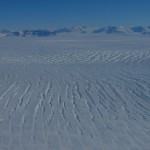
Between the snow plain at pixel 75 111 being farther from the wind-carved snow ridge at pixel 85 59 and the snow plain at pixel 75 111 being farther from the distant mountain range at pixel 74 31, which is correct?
the distant mountain range at pixel 74 31

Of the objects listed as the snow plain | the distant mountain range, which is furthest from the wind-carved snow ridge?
the distant mountain range

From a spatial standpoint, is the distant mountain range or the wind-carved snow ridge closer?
the wind-carved snow ridge

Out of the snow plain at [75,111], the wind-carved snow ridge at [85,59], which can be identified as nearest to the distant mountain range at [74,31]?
the wind-carved snow ridge at [85,59]

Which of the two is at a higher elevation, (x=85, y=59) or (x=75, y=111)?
(x=75, y=111)

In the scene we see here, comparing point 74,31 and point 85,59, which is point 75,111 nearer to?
point 85,59

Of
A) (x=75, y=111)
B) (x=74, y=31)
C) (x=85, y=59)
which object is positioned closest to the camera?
(x=75, y=111)

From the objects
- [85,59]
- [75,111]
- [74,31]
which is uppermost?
[75,111]

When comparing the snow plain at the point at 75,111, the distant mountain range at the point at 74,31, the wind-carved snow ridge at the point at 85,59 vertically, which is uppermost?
the snow plain at the point at 75,111

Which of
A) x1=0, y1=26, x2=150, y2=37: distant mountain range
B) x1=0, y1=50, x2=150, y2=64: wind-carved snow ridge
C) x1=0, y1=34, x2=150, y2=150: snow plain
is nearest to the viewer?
x1=0, y1=34, x2=150, y2=150: snow plain

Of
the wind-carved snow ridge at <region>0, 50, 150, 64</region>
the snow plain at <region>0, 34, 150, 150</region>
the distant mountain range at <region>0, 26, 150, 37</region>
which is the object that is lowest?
the distant mountain range at <region>0, 26, 150, 37</region>

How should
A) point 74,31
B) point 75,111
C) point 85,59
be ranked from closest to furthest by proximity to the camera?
point 75,111, point 85,59, point 74,31

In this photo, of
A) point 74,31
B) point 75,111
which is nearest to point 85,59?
point 75,111

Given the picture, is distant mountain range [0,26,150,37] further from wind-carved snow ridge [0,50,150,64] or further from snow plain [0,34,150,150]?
snow plain [0,34,150,150]

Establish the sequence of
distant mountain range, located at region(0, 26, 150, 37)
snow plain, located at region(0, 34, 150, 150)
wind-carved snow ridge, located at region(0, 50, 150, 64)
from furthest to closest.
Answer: distant mountain range, located at region(0, 26, 150, 37), wind-carved snow ridge, located at region(0, 50, 150, 64), snow plain, located at region(0, 34, 150, 150)
